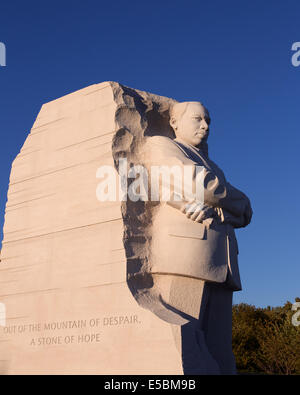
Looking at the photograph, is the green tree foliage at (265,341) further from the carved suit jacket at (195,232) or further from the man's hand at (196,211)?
the man's hand at (196,211)

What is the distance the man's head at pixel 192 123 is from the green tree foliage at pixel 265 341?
61.4ft

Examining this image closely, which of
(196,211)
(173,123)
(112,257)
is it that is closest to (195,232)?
(196,211)

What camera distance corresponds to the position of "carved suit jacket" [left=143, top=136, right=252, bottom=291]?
728 cm

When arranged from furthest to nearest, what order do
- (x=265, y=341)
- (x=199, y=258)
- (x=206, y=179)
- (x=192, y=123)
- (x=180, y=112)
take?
1. (x=265, y=341)
2. (x=180, y=112)
3. (x=192, y=123)
4. (x=206, y=179)
5. (x=199, y=258)

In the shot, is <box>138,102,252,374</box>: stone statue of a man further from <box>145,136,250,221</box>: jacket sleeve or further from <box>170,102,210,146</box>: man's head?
<box>170,102,210,146</box>: man's head

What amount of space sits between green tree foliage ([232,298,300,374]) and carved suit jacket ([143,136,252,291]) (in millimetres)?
18523

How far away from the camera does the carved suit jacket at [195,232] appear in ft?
23.9

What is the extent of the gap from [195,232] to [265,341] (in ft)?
69.2

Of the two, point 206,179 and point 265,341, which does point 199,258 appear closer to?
point 206,179

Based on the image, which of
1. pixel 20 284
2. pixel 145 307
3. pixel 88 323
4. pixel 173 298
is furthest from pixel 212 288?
pixel 20 284

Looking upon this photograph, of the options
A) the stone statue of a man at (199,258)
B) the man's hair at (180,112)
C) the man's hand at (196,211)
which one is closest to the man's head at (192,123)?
the man's hair at (180,112)

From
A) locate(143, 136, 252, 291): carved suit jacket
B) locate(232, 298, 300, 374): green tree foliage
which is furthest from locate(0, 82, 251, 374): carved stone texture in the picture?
locate(232, 298, 300, 374): green tree foliage

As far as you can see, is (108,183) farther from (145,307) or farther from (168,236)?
(145,307)

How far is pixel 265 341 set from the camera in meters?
26.8
